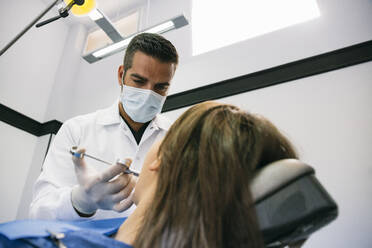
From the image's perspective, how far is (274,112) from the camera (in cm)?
220

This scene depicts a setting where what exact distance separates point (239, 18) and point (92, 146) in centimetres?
212

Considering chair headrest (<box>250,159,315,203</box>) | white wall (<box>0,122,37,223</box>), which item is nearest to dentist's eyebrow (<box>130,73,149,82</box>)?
chair headrest (<box>250,159,315,203</box>)

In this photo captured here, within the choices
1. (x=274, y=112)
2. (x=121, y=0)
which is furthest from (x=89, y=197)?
(x=121, y=0)

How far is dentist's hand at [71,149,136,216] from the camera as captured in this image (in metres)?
0.89

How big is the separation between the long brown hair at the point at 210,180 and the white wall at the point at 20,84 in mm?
2810

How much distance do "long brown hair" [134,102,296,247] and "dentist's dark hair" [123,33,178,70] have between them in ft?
2.66

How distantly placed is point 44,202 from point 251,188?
0.90m

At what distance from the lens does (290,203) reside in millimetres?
469

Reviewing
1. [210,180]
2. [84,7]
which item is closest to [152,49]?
[84,7]

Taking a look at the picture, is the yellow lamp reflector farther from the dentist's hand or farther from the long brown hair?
the long brown hair

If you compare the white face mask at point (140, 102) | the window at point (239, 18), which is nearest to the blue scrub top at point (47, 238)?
the white face mask at point (140, 102)

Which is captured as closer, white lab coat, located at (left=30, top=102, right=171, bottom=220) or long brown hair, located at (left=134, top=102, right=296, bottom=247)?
long brown hair, located at (left=134, top=102, right=296, bottom=247)

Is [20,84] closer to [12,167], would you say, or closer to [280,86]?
[12,167]

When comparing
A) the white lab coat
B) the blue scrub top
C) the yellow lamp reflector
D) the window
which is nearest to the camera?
the blue scrub top
